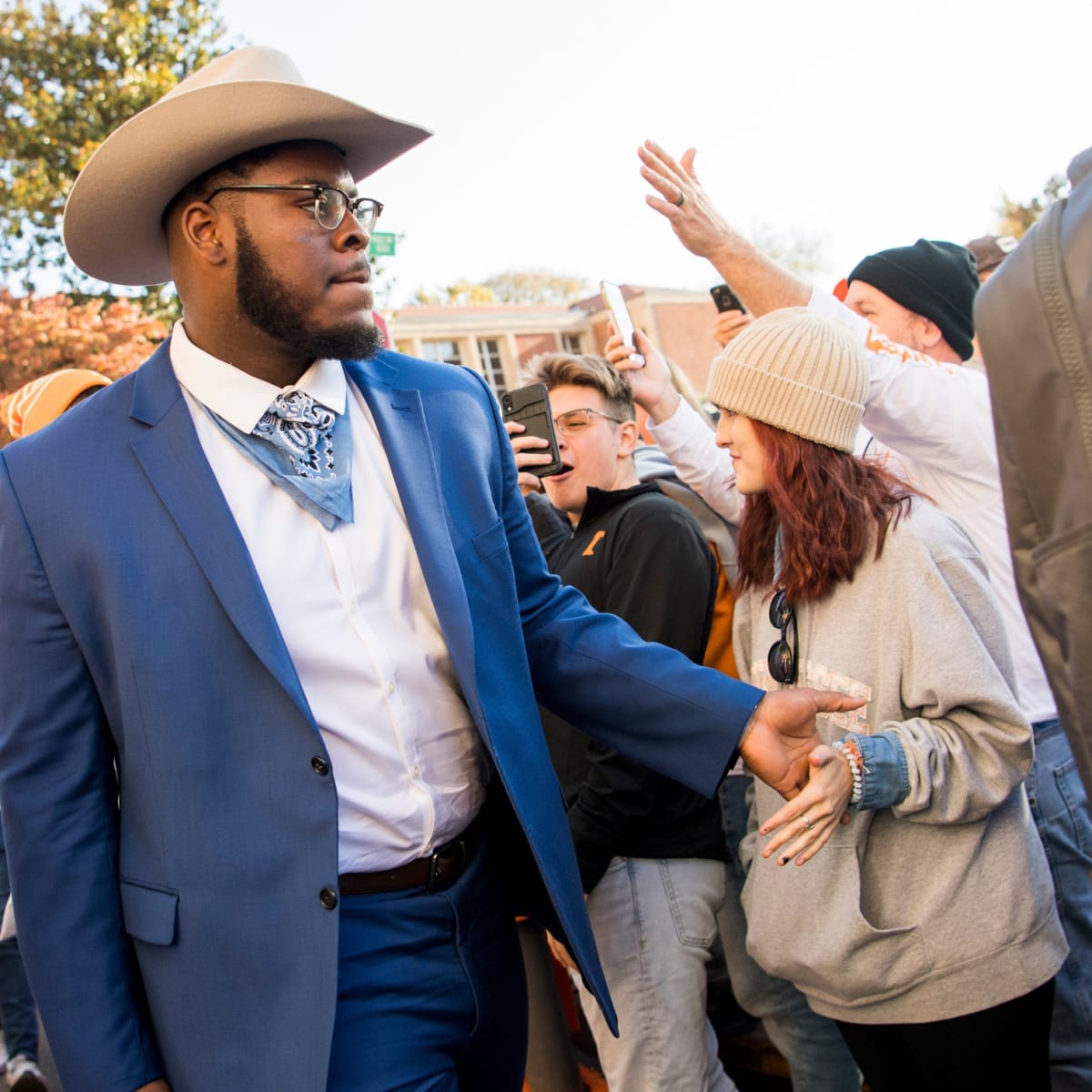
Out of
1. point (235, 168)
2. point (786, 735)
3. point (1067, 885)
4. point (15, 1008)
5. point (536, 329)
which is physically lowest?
point (536, 329)

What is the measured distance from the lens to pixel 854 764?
90.0 inches

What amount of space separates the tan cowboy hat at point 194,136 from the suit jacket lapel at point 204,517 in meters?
0.46

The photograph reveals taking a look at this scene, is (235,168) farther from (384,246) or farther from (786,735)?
(384,246)

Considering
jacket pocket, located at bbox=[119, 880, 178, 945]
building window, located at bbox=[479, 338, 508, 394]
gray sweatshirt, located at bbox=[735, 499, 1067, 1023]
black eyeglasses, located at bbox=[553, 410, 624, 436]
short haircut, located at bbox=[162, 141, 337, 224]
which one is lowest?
building window, located at bbox=[479, 338, 508, 394]

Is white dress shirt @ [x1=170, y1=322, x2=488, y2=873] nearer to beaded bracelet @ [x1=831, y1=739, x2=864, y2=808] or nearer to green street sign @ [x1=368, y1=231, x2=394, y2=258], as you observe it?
beaded bracelet @ [x1=831, y1=739, x2=864, y2=808]

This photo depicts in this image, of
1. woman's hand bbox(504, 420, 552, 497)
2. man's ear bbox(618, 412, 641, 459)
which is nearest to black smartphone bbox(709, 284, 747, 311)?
man's ear bbox(618, 412, 641, 459)

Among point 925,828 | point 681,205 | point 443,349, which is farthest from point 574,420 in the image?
point 443,349

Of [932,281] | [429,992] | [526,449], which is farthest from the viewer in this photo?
[932,281]

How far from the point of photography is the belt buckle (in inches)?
86.0

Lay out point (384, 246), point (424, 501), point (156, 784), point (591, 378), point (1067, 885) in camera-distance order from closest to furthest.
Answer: point (156, 784) → point (424, 501) → point (1067, 885) → point (591, 378) → point (384, 246)

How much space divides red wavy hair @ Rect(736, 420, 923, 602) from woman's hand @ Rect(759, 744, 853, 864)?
18.7 inches

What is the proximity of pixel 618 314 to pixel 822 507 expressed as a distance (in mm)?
1499

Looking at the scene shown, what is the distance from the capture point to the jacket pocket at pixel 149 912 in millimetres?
1973

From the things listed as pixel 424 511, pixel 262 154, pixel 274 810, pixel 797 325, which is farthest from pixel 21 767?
pixel 797 325
